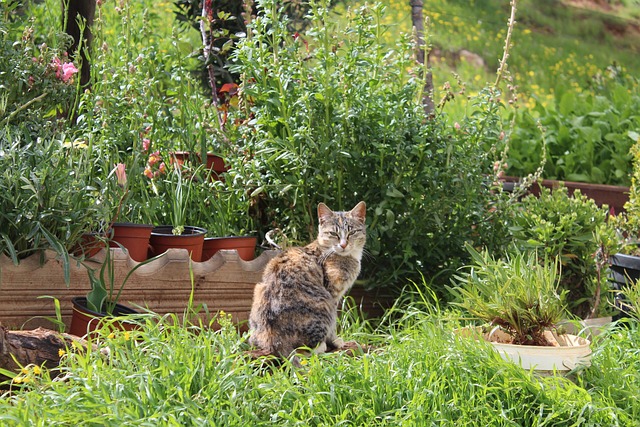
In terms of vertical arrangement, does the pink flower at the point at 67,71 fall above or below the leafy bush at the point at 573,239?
above

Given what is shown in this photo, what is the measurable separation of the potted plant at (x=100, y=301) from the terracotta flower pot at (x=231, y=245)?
0.53 m

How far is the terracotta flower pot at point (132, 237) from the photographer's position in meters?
3.79

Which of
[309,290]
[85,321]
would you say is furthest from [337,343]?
[85,321]

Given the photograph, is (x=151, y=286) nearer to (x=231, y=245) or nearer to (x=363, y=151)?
(x=231, y=245)

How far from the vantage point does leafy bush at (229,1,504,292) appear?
4113 millimetres

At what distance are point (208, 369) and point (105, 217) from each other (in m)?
1.04

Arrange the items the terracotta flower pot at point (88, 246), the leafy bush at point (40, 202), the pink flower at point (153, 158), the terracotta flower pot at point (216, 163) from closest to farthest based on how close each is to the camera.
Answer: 1. the leafy bush at point (40, 202)
2. the terracotta flower pot at point (88, 246)
3. the pink flower at point (153, 158)
4. the terracotta flower pot at point (216, 163)

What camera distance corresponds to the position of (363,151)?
170 inches

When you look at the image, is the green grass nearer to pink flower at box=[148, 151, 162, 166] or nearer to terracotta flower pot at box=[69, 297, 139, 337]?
terracotta flower pot at box=[69, 297, 139, 337]

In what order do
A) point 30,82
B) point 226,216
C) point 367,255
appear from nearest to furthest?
point 30,82, point 367,255, point 226,216

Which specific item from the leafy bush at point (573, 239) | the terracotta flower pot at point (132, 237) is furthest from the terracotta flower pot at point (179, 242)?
the leafy bush at point (573, 239)

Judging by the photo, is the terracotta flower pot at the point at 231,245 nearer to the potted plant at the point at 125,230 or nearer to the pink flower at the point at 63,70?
the potted plant at the point at 125,230

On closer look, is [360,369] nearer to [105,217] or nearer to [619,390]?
[619,390]

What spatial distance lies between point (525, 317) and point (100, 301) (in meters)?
1.66
